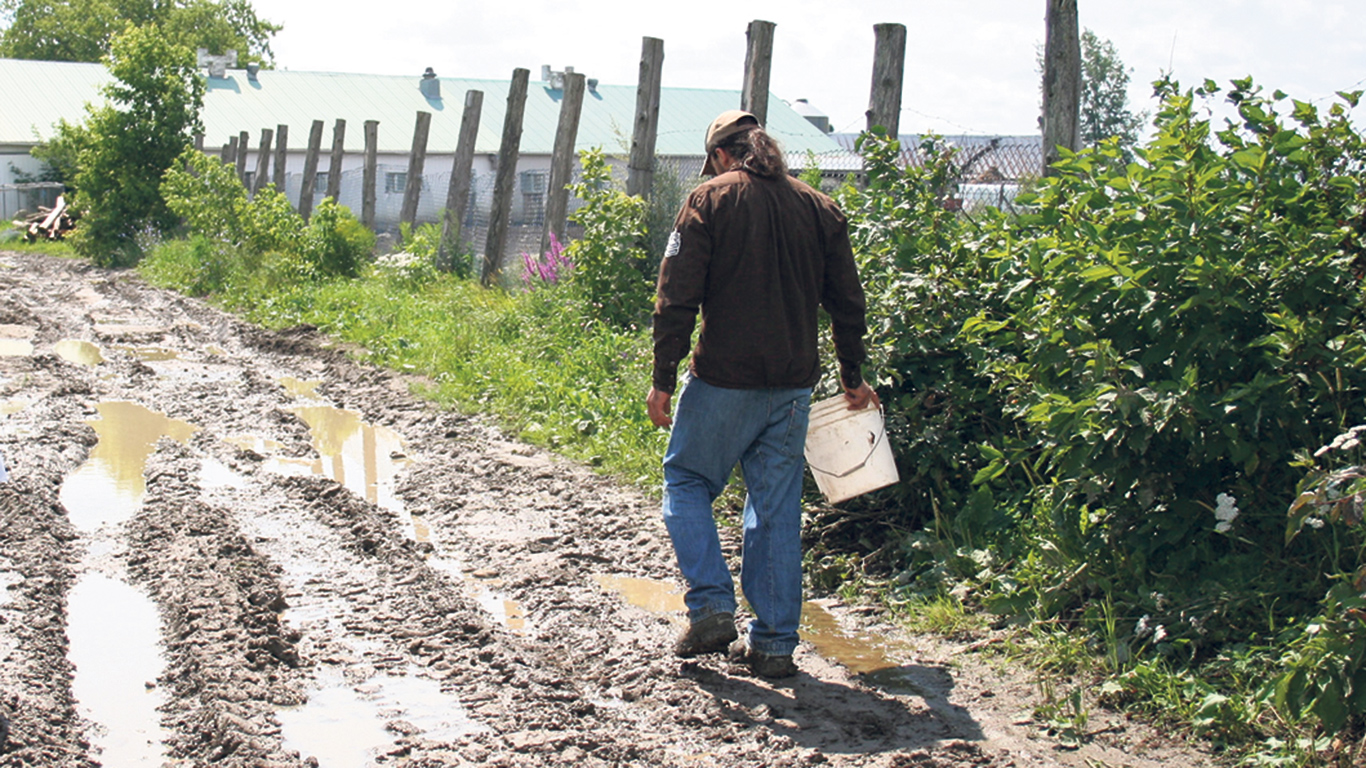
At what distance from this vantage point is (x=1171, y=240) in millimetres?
4035

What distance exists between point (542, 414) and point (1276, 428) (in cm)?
542

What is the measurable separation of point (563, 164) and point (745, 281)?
360 inches

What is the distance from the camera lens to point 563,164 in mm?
12984

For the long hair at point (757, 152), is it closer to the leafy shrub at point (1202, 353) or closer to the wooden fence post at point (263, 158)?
the leafy shrub at point (1202, 353)

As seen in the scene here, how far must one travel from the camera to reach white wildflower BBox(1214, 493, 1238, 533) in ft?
12.6

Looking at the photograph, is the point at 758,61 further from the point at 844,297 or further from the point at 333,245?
the point at 333,245

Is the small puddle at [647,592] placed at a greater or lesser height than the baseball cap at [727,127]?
lesser

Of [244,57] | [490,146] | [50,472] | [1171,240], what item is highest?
[244,57]

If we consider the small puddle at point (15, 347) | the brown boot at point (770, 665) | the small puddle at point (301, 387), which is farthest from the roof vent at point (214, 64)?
the brown boot at point (770, 665)

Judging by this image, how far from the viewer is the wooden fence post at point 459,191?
50.1 feet

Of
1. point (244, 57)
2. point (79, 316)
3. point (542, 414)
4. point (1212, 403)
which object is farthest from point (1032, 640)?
point (244, 57)

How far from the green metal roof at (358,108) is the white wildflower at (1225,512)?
123 ft

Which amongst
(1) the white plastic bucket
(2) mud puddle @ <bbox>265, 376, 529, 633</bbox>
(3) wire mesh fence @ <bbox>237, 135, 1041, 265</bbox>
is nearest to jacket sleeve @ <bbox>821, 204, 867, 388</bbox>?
(1) the white plastic bucket

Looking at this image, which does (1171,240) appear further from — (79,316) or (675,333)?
(79,316)
